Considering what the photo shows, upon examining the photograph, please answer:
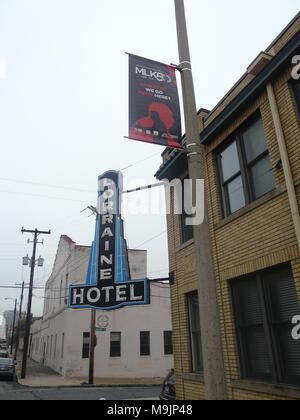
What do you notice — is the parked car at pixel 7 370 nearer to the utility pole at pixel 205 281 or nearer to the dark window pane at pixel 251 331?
the dark window pane at pixel 251 331

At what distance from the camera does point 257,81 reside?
24.7ft

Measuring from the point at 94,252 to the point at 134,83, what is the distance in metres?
6.88

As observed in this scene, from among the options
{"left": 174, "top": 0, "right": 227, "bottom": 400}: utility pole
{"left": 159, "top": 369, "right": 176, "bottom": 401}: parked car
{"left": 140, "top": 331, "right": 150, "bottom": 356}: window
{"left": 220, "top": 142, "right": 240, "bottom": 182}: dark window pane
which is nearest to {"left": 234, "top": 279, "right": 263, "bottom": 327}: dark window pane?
{"left": 220, "top": 142, "right": 240, "bottom": 182}: dark window pane

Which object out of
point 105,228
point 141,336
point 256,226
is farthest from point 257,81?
point 141,336

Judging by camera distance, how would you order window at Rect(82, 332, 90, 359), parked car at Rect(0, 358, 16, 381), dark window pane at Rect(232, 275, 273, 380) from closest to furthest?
Answer: dark window pane at Rect(232, 275, 273, 380) → parked car at Rect(0, 358, 16, 381) → window at Rect(82, 332, 90, 359)

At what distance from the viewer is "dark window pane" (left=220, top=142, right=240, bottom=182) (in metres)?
8.48

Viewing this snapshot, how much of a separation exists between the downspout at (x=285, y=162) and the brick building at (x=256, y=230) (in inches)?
0.7

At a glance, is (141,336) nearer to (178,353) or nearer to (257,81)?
(178,353)

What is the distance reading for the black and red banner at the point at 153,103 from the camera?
546cm

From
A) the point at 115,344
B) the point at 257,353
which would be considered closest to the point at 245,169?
the point at 257,353

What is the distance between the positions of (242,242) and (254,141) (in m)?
2.26

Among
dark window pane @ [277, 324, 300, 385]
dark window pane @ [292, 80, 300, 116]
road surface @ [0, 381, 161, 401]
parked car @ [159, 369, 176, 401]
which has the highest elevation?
dark window pane @ [292, 80, 300, 116]

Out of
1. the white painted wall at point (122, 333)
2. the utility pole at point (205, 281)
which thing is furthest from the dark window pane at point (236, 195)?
the white painted wall at point (122, 333)

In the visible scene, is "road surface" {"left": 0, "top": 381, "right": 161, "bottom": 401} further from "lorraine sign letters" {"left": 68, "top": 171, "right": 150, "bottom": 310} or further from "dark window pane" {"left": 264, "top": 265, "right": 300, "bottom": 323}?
"dark window pane" {"left": 264, "top": 265, "right": 300, "bottom": 323}
